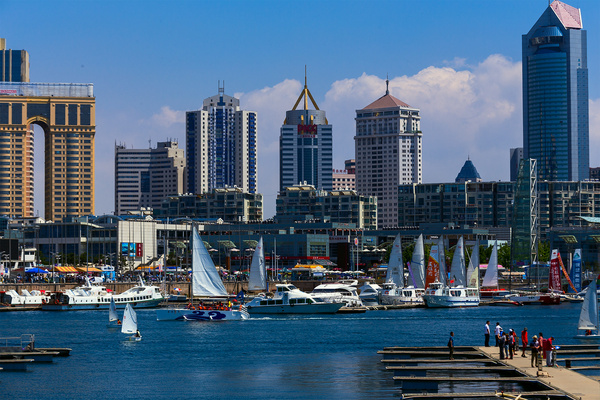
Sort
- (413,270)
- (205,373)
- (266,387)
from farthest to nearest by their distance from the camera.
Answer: (413,270) < (205,373) < (266,387)

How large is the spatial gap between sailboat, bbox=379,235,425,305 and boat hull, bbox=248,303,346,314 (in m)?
21.4

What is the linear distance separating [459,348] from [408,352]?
172 inches

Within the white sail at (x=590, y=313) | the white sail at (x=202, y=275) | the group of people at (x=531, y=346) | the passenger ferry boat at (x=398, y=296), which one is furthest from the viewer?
the passenger ferry boat at (x=398, y=296)

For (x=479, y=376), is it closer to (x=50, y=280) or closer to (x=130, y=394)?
(x=130, y=394)

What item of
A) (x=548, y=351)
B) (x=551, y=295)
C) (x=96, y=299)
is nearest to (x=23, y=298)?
(x=96, y=299)

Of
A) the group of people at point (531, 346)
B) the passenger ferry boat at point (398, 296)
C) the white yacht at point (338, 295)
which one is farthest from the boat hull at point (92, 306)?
the group of people at point (531, 346)

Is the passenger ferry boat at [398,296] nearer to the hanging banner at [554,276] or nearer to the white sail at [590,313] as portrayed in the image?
the hanging banner at [554,276]

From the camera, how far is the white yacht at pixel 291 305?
13538cm

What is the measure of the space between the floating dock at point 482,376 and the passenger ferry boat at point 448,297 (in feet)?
244

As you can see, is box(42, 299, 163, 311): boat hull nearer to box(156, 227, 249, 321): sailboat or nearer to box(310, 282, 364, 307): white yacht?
box(310, 282, 364, 307): white yacht

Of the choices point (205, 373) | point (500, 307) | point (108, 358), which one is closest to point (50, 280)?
point (500, 307)

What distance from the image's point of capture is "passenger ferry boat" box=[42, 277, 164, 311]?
495ft

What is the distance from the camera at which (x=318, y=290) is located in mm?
161250

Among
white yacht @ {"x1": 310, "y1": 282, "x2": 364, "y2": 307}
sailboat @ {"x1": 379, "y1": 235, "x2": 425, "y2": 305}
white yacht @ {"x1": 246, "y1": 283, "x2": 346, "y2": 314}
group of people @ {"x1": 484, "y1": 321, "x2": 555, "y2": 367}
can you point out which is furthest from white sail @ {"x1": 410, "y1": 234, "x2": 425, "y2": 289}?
group of people @ {"x1": 484, "y1": 321, "x2": 555, "y2": 367}
